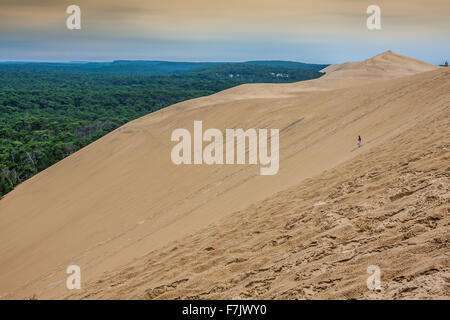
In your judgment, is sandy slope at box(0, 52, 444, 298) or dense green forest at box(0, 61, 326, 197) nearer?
sandy slope at box(0, 52, 444, 298)

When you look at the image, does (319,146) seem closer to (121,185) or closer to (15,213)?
(121,185)

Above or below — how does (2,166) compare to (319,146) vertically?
below

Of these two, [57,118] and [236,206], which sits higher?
[57,118]

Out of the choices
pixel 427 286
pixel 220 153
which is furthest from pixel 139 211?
pixel 427 286

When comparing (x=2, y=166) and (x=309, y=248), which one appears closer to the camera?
(x=309, y=248)

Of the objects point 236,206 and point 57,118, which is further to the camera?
point 57,118

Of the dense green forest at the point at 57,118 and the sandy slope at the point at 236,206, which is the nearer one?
the sandy slope at the point at 236,206

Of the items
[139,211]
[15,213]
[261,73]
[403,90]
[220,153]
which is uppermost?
[261,73]
